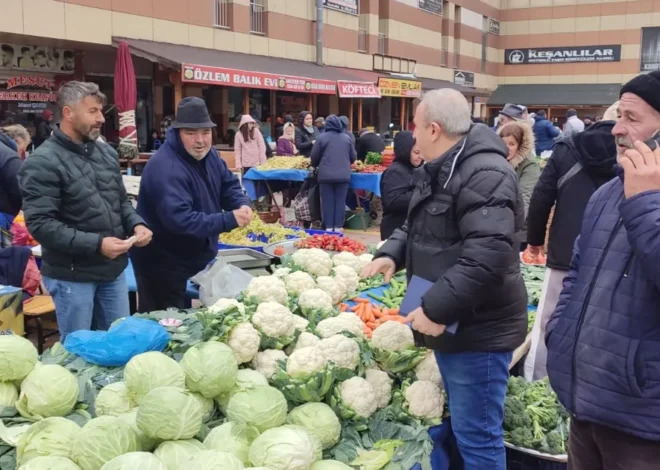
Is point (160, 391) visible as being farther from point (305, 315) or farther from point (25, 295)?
point (25, 295)

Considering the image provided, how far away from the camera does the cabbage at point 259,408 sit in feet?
7.54

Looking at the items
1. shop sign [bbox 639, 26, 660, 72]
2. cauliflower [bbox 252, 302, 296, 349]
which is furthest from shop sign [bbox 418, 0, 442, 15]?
cauliflower [bbox 252, 302, 296, 349]

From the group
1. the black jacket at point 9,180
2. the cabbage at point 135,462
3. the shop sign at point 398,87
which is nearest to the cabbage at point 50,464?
the cabbage at point 135,462

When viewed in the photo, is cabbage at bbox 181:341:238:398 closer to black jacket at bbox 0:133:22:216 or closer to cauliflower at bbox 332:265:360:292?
cauliflower at bbox 332:265:360:292

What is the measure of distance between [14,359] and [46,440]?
536 millimetres

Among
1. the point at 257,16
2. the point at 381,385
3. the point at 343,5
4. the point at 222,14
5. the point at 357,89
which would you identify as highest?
the point at 343,5

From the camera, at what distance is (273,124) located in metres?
19.1

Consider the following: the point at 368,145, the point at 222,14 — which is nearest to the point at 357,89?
the point at 222,14

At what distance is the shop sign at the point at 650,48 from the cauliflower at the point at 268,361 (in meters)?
34.6

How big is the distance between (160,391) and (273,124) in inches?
685

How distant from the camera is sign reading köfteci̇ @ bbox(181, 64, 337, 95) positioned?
42.2 ft

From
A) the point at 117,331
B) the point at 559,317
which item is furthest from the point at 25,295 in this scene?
the point at 559,317

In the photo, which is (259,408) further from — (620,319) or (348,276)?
(348,276)

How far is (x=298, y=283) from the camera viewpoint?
373 cm
